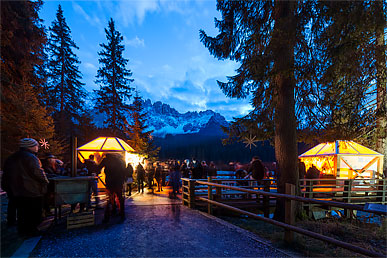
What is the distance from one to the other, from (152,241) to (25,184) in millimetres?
2721

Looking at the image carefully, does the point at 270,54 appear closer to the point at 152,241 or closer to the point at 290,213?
the point at 290,213

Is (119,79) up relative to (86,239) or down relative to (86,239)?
up

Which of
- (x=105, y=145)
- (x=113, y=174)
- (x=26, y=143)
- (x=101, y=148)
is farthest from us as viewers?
(x=105, y=145)

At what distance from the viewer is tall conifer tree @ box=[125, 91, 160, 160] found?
1535 centimetres

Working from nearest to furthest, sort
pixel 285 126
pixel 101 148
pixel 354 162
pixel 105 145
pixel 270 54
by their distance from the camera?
pixel 270 54 → pixel 285 126 → pixel 101 148 → pixel 105 145 → pixel 354 162

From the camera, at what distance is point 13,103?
7.79 metres

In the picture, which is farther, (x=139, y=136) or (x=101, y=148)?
(x=139, y=136)

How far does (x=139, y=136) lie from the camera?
1875 centimetres

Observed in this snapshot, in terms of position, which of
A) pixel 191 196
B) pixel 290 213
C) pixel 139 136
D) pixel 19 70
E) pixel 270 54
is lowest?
pixel 191 196

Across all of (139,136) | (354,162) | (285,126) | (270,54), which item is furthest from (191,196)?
(139,136)

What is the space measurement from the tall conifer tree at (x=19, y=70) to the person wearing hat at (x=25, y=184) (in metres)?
4.30

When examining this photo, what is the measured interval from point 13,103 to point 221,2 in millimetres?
9321

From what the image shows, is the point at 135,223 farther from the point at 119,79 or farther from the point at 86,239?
the point at 119,79

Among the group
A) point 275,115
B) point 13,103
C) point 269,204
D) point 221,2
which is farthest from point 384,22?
point 13,103
